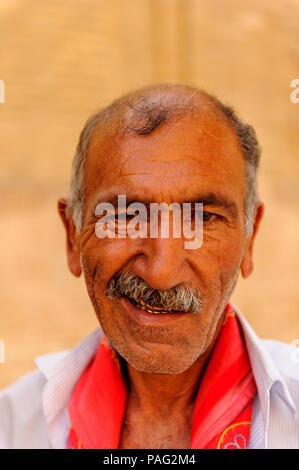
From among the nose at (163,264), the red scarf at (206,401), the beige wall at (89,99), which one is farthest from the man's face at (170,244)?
the beige wall at (89,99)

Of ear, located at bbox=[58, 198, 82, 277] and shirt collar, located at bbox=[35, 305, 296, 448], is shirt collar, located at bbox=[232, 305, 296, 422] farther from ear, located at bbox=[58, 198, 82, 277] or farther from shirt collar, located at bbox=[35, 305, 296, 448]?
ear, located at bbox=[58, 198, 82, 277]

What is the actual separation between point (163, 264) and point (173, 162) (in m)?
0.33

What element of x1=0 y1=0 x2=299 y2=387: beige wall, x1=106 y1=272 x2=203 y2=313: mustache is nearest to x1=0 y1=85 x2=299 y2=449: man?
x1=106 y1=272 x2=203 y2=313: mustache

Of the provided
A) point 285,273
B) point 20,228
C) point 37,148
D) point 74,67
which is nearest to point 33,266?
point 20,228

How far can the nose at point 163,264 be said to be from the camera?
1.69 metres

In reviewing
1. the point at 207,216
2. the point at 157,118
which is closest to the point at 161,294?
the point at 207,216

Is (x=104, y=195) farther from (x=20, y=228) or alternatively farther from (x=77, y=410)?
(x=20, y=228)

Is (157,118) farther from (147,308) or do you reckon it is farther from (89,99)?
(89,99)

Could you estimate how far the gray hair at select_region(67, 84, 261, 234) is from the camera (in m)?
1.88

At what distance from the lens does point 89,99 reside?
4770 millimetres

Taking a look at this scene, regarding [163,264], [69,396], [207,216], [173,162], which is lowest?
[69,396]

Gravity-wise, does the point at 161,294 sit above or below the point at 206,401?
above

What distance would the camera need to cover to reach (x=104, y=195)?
1888 mm

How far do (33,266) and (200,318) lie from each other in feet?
10.8
